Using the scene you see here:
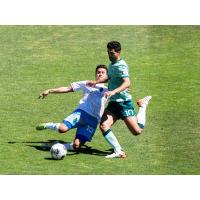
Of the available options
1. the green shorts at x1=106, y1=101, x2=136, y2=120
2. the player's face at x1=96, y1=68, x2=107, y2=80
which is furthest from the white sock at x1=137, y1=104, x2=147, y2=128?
the player's face at x1=96, y1=68, x2=107, y2=80

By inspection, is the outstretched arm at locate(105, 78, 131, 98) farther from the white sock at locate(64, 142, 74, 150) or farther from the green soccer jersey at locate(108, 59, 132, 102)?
the white sock at locate(64, 142, 74, 150)

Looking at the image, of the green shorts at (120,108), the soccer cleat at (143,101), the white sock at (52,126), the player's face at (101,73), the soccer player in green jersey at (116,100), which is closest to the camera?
the soccer player in green jersey at (116,100)

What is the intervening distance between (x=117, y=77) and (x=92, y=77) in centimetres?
416

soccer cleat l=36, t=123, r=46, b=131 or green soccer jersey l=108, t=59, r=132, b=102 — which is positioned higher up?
green soccer jersey l=108, t=59, r=132, b=102

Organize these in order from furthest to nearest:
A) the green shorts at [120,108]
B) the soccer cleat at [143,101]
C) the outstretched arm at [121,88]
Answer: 1. the soccer cleat at [143,101]
2. the green shorts at [120,108]
3. the outstretched arm at [121,88]

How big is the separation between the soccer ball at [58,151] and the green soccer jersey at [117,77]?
129 centimetres

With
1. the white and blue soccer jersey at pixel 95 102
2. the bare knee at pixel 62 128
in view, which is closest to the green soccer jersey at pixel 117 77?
the white and blue soccer jersey at pixel 95 102

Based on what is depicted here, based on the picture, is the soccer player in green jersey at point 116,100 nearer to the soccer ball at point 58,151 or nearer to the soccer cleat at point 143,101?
the soccer ball at point 58,151

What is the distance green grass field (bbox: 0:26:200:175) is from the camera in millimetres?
15492

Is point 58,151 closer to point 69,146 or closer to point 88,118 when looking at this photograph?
point 69,146

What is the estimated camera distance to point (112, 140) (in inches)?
614

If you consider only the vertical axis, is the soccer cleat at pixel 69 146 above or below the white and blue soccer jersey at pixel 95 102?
below

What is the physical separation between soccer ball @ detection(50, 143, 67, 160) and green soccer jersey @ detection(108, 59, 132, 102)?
1.29 metres

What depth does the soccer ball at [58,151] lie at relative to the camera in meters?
15.5
